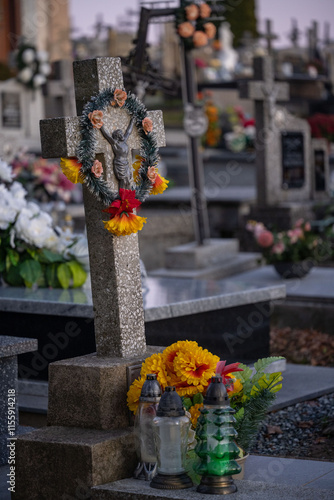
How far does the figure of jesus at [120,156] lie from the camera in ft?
12.5

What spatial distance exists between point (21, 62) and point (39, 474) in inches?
531

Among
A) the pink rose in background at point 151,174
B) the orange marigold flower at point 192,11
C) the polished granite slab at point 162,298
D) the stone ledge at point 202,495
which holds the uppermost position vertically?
the orange marigold flower at point 192,11

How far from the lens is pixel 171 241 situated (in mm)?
Result: 11875

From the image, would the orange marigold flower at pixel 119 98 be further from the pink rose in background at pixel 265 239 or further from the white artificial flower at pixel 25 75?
the white artificial flower at pixel 25 75

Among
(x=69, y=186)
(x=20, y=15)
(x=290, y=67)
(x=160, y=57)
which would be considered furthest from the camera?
(x=160, y=57)

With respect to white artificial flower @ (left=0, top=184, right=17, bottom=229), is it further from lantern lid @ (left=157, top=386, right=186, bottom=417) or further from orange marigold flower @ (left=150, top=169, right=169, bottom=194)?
lantern lid @ (left=157, top=386, right=186, bottom=417)

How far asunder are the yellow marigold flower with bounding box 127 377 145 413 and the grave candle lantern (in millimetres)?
235

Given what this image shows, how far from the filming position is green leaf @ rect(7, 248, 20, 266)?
5934 mm

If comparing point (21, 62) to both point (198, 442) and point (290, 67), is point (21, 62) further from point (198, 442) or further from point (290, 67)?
point (198, 442)

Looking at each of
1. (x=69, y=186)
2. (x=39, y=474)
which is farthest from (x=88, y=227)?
(x=69, y=186)

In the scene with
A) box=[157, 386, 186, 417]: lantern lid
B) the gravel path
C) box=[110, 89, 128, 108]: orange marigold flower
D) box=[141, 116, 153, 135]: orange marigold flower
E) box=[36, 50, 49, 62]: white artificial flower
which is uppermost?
box=[36, 50, 49, 62]: white artificial flower

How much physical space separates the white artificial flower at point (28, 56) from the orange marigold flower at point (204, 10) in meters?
7.17

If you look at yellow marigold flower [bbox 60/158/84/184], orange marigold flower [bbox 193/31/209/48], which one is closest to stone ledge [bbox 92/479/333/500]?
yellow marigold flower [bbox 60/158/84/184]

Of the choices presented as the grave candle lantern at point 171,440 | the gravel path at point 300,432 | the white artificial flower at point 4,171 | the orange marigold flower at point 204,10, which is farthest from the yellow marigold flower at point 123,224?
the orange marigold flower at point 204,10
